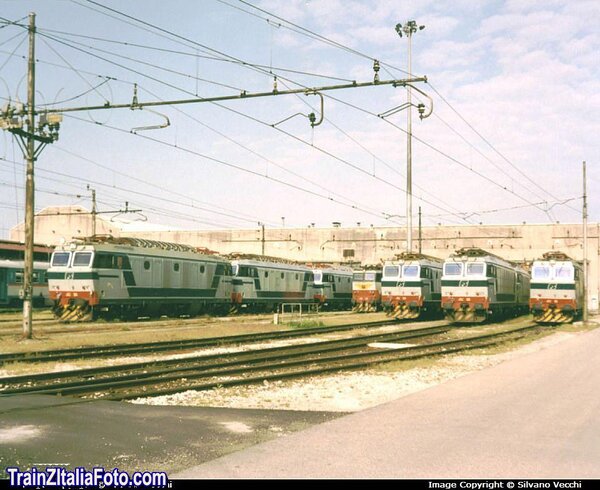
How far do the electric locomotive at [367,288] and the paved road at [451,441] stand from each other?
34524 millimetres

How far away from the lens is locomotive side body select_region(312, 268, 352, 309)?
166ft

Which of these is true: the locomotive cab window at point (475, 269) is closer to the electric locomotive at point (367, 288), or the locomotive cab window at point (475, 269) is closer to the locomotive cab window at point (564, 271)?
the locomotive cab window at point (564, 271)

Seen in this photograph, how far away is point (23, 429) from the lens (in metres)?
8.91

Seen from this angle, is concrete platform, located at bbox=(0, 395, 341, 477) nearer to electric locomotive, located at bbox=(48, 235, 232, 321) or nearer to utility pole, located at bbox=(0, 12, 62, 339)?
utility pole, located at bbox=(0, 12, 62, 339)

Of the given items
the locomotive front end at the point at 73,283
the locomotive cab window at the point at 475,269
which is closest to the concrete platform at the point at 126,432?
the locomotive front end at the point at 73,283

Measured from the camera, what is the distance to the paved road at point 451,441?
6.71 meters

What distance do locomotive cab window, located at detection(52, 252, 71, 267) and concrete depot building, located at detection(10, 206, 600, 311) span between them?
31276 millimetres

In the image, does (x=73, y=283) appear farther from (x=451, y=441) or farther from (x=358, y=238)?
(x=358, y=238)

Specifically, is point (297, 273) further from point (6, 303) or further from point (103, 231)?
point (103, 231)

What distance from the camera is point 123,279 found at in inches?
1224

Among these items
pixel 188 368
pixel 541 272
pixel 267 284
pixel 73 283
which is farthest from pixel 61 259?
pixel 541 272

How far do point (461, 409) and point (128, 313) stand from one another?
965 inches

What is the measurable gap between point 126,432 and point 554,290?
30.7m

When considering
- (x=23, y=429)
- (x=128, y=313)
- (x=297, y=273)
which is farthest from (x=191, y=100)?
(x=297, y=273)
